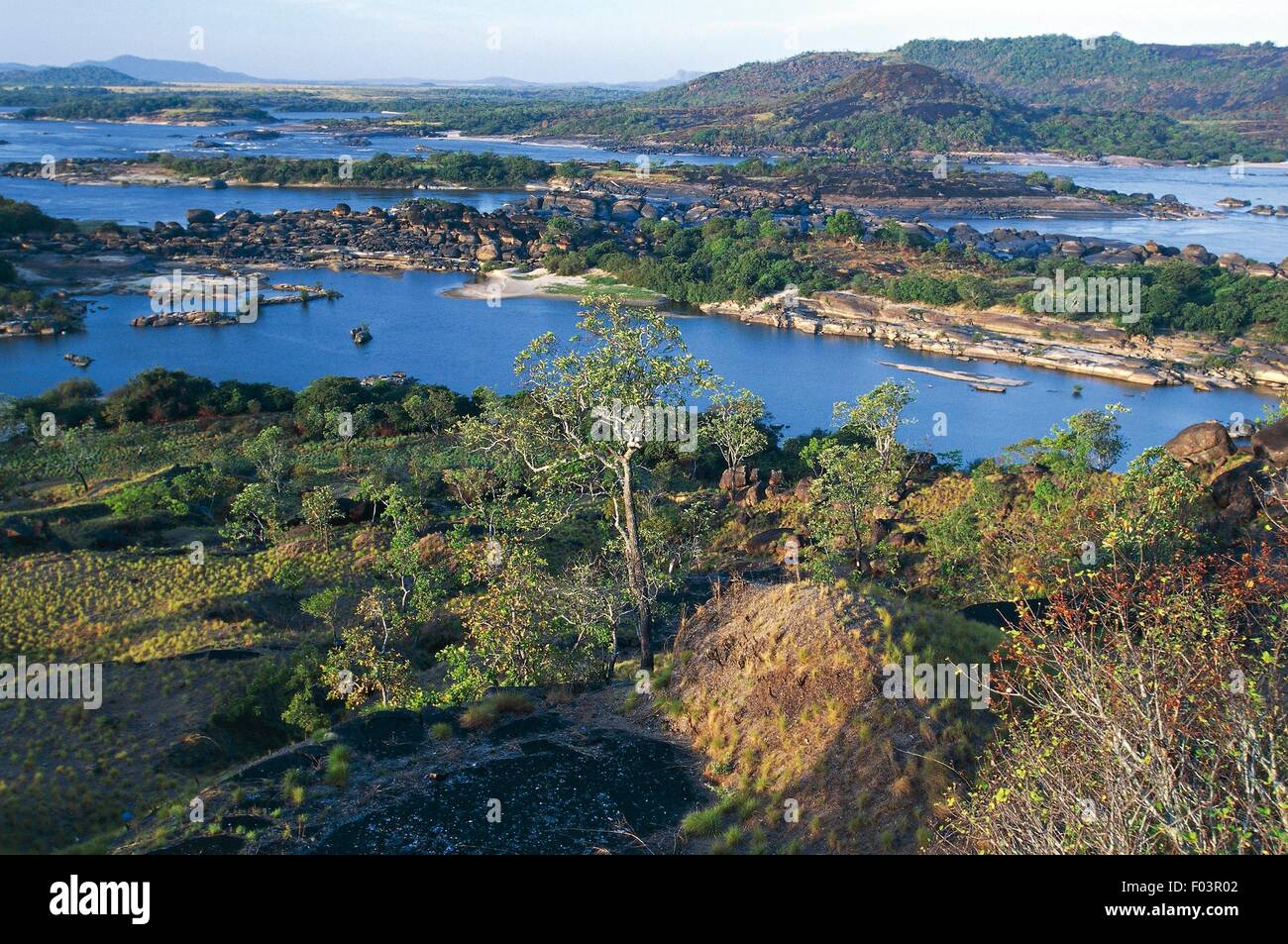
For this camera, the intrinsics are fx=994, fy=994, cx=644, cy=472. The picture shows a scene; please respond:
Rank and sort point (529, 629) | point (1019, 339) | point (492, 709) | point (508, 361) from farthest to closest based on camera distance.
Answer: point (1019, 339), point (508, 361), point (529, 629), point (492, 709)

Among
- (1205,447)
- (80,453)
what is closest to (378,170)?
(80,453)

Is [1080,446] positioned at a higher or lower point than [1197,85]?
lower

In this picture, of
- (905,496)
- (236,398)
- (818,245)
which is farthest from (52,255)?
(905,496)

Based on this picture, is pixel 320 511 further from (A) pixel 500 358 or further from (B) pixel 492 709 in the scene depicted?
(A) pixel 500 358

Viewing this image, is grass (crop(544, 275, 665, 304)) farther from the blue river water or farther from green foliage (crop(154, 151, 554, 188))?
green foliage (crop(154, 151, 554, 188))

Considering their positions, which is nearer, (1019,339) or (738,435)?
(738,435)
